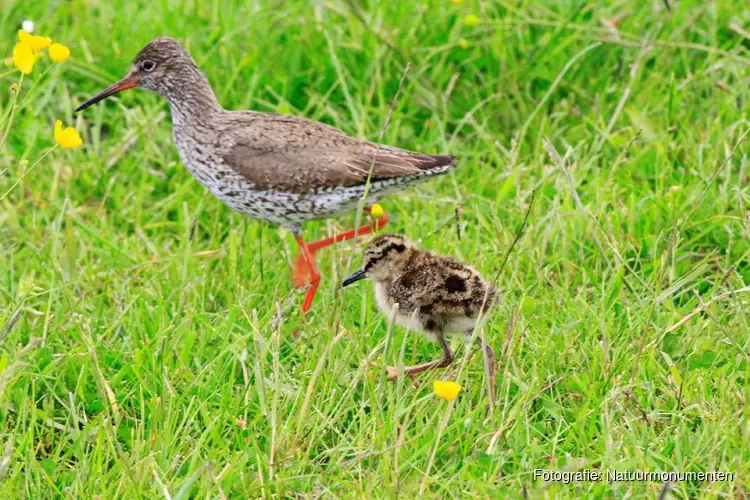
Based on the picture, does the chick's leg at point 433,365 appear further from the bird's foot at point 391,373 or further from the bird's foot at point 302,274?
the bird's foot at point 302,274

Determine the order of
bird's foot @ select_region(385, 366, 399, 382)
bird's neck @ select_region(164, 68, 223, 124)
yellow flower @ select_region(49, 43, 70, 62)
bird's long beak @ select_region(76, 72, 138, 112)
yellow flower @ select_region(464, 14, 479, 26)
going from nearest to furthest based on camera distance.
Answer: yellow flower @ select_region(49, 43, 70, 62) → bird's foot @ select_region(385, 366, 399, 382) → bird's neck @ select_region(164, 68, 223, 124) → bird's long beak @ select_region(76, 72, 138, 112) → yellow flower @ select_region(464, 14, 479, 26)

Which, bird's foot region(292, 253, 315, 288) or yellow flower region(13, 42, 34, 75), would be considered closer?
yellow flower region(13, 42, 34, 75)

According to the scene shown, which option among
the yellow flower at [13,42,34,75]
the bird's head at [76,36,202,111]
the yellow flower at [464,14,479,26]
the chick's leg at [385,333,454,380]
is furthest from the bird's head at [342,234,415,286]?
the yellow flower at [464,14,479,26]

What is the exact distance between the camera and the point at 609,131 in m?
7.93

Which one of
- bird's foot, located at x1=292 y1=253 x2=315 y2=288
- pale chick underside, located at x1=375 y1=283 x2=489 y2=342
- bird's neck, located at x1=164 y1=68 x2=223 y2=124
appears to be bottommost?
bird's foot, located at x1=292 y1=253 x2=315 y2=288

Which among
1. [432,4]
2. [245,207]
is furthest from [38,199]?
[432,4]

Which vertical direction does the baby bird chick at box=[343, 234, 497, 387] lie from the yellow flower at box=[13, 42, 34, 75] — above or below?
below

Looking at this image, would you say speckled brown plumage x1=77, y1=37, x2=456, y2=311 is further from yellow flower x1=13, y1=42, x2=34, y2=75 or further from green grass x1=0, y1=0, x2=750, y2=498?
yellow flower x1=13, y1=42, x2=34, y2=75

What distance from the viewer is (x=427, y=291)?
5668 millimetres

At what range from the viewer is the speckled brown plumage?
676 centimetres

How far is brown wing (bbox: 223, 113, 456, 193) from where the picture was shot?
266 inches

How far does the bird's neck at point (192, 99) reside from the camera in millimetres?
7344

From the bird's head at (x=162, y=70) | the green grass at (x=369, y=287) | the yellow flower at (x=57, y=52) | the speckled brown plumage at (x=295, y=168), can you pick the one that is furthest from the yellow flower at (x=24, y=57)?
the bird's head at (x=162, y=70)

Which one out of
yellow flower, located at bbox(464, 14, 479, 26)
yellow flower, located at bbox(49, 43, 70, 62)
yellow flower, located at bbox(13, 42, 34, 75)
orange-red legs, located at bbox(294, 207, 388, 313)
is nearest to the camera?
yellow flower, located at bbox(13, 42, 34, 75)
